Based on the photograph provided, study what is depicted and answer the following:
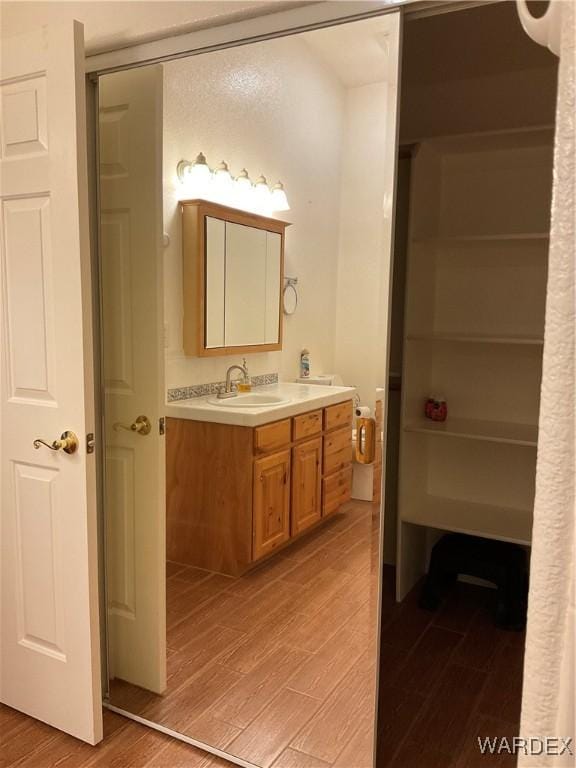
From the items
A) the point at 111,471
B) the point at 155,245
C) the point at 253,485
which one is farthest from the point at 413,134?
the point at 111,471

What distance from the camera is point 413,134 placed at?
267 cm

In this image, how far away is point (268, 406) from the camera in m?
2.84

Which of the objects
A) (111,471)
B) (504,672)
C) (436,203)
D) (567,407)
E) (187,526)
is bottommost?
(504,672)

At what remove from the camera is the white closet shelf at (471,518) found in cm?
247

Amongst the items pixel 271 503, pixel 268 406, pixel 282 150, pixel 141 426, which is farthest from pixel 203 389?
pixel 282 150

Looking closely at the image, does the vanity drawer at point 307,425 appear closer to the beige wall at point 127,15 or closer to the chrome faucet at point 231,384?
the chrome faucet at point 231,384

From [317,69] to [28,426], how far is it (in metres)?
2.55

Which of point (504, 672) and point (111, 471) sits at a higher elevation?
point (111, 471)

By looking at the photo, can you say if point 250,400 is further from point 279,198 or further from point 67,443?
point 67,443

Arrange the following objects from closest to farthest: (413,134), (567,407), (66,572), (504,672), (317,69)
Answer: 1. (567,407)
2. (66,572)
3. (504,672)
4. (413,134)
5. (317,69)

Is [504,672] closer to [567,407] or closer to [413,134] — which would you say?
[567,407]

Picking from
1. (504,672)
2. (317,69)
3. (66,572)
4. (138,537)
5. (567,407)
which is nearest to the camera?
(567,407)

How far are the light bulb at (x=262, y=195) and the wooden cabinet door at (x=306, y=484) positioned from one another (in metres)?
1.28

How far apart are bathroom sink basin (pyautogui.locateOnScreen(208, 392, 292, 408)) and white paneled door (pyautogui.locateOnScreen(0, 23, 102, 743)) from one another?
43.3 inches
